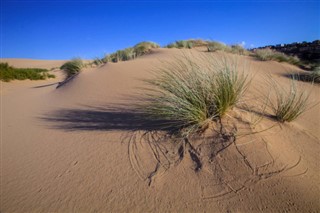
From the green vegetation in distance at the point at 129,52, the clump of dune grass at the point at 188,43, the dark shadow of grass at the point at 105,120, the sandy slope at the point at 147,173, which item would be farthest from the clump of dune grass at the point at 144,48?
the sandy slope at the point at 147,173

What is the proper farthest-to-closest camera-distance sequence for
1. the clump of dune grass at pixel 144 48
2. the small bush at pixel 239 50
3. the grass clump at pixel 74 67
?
the clump of dune grass at pixel 144 48
the small bush at pixel 239 50
the grass clump at pixel 74 67

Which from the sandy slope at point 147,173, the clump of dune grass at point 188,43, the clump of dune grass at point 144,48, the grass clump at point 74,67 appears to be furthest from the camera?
the clump of dune grass at point 188,43

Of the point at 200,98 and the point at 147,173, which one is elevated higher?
the point at 200,98

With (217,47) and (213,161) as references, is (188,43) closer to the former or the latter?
(217,47)

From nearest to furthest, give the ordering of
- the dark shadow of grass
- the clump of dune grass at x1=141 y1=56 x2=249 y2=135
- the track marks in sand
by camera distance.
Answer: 1. the track marks in sand
2. the clump of dune grass at x1=141 y1=56 x2=249 y2=135
3. the dark shadow of grass

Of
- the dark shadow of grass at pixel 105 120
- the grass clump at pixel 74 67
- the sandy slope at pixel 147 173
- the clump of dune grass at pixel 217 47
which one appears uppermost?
the clump of dune grass at pixel 217 47

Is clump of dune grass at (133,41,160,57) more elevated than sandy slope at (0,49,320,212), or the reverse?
clump of dune grass at (133,41,160,57)

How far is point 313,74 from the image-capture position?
6730 millimetres

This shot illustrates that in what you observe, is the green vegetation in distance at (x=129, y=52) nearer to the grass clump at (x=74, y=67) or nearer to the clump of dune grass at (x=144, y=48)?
the clump of dune grass at (x=144, y=48)

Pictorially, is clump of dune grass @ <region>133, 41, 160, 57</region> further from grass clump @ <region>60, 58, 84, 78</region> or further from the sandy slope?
the sandy slope

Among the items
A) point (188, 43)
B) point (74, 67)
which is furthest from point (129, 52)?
point (188, 43)

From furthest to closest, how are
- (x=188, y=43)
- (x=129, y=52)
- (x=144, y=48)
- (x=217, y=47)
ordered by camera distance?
(x=188, y=43)
(x=144, y=48)
(x=129, y=52)
(x=217, y=47)

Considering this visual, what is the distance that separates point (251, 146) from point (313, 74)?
625cm

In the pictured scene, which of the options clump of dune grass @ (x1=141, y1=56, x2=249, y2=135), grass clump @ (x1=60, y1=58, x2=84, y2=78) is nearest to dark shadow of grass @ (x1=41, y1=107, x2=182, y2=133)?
clump of dune grass @ (x1=141, y1=56, x2=249, y2=135)
